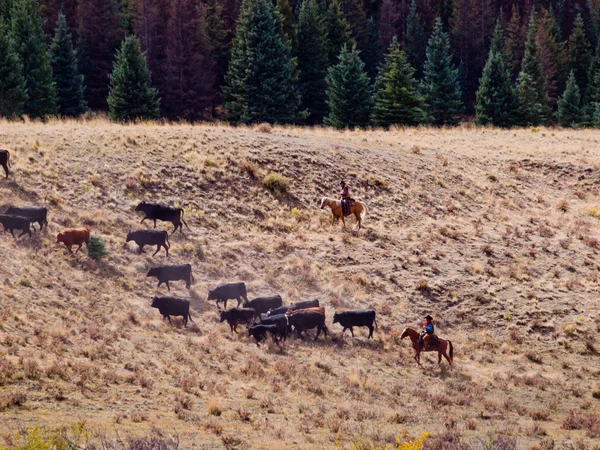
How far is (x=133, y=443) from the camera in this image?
42.3ft

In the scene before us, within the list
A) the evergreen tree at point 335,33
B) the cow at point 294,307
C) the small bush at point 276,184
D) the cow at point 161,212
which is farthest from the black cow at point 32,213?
the evergreen tree at point 335,33

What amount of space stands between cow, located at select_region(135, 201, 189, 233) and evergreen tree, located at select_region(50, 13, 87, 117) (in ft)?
115

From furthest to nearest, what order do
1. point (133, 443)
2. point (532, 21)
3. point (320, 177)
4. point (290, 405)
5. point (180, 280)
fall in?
point (532, 21) < point (320, 177) < point (180, 280) < point (290, 405) < point (133, 443)

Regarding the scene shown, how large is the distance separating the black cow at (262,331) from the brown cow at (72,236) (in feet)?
24.9

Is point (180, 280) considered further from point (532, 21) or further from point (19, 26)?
→ point (532, 21)

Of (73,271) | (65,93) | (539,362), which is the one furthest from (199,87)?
(539,362)

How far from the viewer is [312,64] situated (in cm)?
7488

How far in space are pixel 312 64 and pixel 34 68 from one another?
2865 centimetres

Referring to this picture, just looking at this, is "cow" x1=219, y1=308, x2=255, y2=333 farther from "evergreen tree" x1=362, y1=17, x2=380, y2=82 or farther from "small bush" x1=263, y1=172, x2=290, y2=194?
"evergreen tree" x1=362, y1=17, x2=380, y2=82

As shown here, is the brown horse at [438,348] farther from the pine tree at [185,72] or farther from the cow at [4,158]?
the pine tree at [185,72]

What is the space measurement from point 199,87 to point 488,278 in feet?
149

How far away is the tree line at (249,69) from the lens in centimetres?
5791

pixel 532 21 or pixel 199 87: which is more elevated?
pixel 532 21

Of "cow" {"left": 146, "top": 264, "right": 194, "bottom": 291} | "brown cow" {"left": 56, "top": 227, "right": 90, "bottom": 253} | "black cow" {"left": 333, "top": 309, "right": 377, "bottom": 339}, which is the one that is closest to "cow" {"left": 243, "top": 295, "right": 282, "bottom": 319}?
"black cow" {"left": 333, "top": 309, "right": 377, "bottom": 339}
